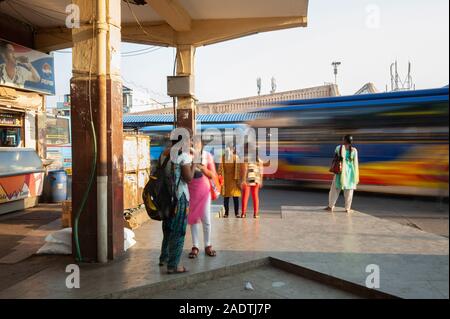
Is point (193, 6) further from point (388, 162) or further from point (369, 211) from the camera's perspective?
point (388, 162)

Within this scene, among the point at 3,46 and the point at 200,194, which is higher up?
the point at 3,46

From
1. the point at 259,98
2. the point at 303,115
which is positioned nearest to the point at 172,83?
the point at 303,115

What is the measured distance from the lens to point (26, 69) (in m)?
10.1

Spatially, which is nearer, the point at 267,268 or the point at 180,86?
the point at 267,268

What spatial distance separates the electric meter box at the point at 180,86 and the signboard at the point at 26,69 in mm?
3412

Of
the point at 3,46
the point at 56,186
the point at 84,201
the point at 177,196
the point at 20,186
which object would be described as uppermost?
the point at 3,46

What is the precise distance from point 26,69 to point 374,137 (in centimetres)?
1005

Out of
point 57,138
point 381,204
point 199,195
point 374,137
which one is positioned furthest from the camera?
point 57,138

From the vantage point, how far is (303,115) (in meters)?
14.6

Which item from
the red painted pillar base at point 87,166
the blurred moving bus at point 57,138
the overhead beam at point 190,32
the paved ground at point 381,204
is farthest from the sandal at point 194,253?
the blurred moving bus at point 57,138

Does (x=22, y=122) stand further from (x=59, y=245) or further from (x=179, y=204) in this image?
(x=179, y=204)

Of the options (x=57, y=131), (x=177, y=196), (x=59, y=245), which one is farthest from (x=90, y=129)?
(x=57, y=131)

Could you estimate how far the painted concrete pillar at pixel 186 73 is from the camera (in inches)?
419

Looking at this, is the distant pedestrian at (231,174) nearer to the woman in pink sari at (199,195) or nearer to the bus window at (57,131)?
the woman in pink sari at (199,195)
